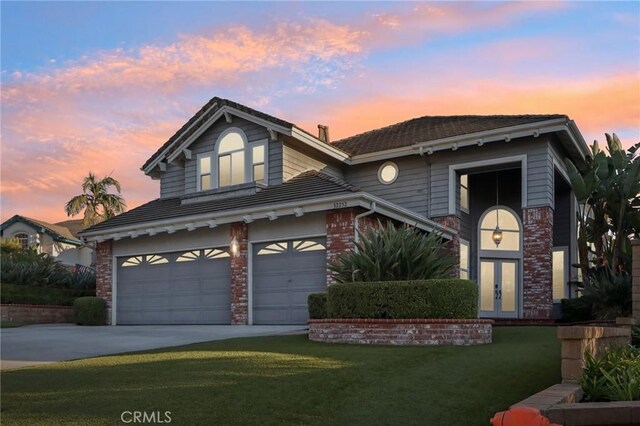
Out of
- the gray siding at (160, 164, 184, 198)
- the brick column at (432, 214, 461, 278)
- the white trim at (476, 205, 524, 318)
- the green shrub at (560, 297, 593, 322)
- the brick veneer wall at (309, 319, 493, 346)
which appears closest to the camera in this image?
the brick veneer wall at (309, 319, 493, 346)

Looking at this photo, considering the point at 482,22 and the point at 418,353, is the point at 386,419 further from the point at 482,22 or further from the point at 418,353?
the point at 482,22

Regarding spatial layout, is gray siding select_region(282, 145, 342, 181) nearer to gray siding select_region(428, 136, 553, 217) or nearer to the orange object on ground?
gray siding select_region(428, 136, 553, 217)

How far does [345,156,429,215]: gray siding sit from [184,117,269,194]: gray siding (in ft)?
13.4

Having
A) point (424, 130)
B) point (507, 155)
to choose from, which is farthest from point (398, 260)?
point (424, 130)

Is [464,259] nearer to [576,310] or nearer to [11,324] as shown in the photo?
[576,310]

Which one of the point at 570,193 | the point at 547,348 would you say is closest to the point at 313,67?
the point at 547,348

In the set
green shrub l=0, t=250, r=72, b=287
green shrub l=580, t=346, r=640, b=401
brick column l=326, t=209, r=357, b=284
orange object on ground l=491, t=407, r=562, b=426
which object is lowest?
green shrub l=580, t=346, r=640, b=401

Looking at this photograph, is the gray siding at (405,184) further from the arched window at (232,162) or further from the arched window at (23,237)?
the arched window at (23,237)

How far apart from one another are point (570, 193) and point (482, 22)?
37.6ft

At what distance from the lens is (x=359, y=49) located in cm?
1510

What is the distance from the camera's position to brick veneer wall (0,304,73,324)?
22.6 m

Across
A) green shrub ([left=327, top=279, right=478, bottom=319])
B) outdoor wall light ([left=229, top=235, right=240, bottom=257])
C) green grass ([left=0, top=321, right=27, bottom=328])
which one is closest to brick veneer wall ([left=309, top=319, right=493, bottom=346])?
green shrub ([left=327, top=279, right=478, bottom=319])

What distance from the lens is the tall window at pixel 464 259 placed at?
21672 mm

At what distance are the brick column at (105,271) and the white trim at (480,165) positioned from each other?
39.4 ft
